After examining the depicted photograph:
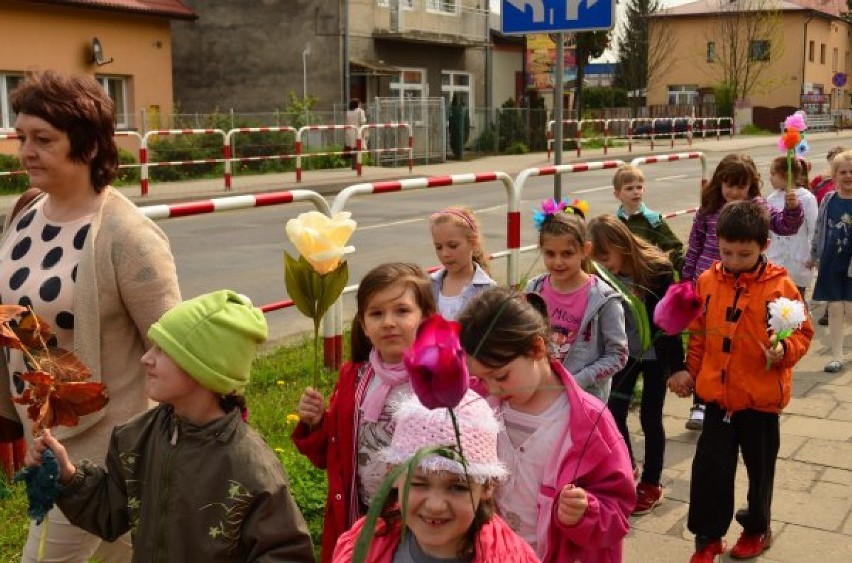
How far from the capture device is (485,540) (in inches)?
86.0

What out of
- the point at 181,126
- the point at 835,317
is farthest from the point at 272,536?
the point at 181,126

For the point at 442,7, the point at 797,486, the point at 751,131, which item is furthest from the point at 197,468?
the point at 751,131

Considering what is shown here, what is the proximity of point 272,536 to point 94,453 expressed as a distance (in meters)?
0.84

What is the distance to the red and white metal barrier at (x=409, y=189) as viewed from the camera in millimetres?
6289

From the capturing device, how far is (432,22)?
111ft

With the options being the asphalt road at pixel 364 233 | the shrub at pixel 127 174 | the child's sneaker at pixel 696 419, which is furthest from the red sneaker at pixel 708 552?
the shrub at pixel 127 174

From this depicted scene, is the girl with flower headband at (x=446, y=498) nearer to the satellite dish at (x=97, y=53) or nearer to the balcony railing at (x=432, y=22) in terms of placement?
the satellite dish at (x=97, y=53)

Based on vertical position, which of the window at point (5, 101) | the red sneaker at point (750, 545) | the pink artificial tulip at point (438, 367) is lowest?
the red sneaker at point (750, 545)

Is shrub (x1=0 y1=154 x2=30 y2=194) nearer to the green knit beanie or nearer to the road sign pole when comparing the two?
the road sign pole

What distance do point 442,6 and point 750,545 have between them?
32.1 metres

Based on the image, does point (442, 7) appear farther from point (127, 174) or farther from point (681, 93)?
point (681, 93)

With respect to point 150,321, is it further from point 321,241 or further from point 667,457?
point 667,457

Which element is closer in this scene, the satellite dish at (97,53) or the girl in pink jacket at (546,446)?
the girl in pink jacket at (546,446)

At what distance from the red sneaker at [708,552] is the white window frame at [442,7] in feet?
102
